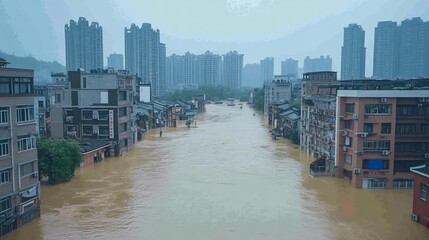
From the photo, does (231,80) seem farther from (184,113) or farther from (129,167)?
(129,167)

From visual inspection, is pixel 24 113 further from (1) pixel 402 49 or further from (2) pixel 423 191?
(1) pixel 402 49

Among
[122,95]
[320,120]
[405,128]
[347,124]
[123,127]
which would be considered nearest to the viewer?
[405,128]

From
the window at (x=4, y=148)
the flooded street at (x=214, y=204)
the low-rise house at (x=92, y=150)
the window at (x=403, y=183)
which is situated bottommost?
the flooded street at (x=214, y=204)

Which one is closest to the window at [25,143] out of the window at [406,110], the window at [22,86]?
the window at [22,86]

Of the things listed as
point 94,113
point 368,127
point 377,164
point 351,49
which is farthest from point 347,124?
point 351,49

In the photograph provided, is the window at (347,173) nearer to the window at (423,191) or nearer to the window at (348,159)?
the window at (348,159)

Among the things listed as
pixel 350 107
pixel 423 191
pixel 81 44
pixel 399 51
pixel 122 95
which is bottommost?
pixel 423 191
